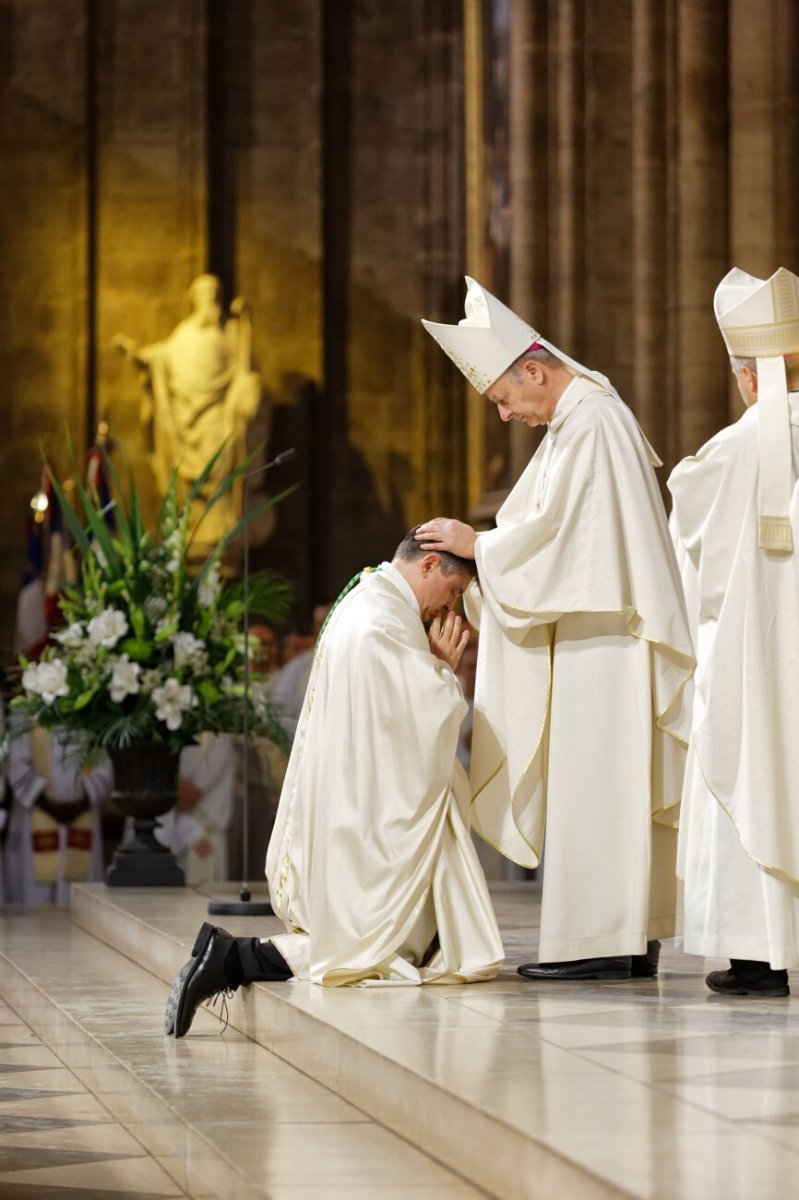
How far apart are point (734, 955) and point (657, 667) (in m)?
0.83

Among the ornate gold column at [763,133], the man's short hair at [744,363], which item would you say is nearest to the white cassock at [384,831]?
the man's short hair at [744,363]

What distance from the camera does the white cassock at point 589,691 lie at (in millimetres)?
5512

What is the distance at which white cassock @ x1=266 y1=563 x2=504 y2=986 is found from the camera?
5.51 metres

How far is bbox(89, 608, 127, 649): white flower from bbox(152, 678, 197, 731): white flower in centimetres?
32

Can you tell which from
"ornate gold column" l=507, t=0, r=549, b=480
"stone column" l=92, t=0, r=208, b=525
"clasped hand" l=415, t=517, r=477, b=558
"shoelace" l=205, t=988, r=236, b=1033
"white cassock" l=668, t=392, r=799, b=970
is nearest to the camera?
"white cassock" l=668, t=392, r=799, b=970

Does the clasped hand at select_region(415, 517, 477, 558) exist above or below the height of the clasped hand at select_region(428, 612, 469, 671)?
above

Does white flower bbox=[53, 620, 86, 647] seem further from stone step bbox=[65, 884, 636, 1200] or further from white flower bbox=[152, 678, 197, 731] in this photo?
stone step bbox=[65, 884, 636, 1200]

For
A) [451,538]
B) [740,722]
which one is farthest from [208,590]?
[740,722]

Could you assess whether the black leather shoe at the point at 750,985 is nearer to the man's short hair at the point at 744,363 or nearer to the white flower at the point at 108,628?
the man's short hair at the point at 744,363

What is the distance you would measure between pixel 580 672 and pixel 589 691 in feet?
0.20

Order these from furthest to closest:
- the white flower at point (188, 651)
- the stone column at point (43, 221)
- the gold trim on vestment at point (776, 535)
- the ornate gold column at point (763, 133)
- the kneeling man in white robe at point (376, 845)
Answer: the stone column at point (43, 221) → the ornate gold column at point (763, 133) → the white flower at point (188, 651) → the kneeling man in white robe at point (376, 845) → the gold trim on vestment at point (776, 535)

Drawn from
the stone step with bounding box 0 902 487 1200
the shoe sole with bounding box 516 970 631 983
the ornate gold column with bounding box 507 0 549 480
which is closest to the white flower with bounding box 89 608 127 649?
the stone step with bounding box 0 902 487 1200

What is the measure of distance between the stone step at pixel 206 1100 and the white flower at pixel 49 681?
89.1 inches

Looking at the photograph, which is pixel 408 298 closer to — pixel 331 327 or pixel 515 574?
pixel 331 327
